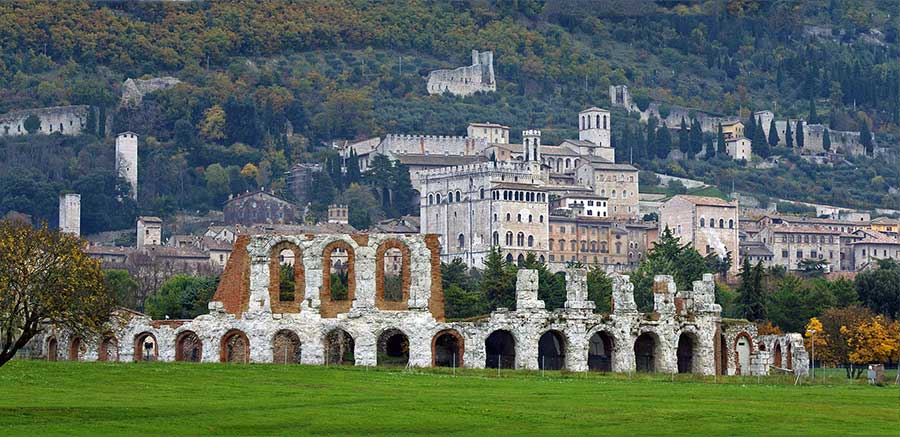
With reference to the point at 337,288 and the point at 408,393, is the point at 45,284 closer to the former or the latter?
the point at 408,393

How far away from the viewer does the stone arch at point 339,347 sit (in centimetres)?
7356

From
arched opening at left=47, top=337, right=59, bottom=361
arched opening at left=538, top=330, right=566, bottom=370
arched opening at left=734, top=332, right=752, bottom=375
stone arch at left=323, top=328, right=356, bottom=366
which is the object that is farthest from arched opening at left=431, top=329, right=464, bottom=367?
arched opening at left=47, top=337, right=59, bottom=361

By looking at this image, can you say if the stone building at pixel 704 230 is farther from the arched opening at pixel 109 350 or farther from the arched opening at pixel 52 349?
the arched opening at pixel 52 349

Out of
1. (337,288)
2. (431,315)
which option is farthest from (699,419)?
(337,288)

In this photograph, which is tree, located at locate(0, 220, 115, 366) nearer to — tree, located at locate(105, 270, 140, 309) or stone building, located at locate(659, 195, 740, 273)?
tree, located at locate(105, 270, 140, 309)

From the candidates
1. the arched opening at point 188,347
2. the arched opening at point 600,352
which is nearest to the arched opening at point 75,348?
the arched opening at point 188,347

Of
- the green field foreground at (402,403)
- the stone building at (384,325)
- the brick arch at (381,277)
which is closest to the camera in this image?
the green field foreground at (402,403)

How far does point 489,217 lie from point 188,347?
11702 cm

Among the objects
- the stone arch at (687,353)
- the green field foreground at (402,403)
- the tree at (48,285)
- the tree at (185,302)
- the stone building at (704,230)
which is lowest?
the green field foreground at (402,403)

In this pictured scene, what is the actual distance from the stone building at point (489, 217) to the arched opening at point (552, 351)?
11046 cm

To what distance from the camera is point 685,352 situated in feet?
250

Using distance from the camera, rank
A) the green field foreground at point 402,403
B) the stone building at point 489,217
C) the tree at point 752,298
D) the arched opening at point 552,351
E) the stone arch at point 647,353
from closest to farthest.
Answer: the green field foreground at point 402,403 → the arched opening at point 552,351 → the stone arch at point 647,353 → the tree at point 752,298 → the stone building at point 489,217

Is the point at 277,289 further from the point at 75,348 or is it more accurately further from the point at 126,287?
the point at 126,287

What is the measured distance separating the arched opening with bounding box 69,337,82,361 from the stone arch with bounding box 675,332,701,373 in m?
19.6
